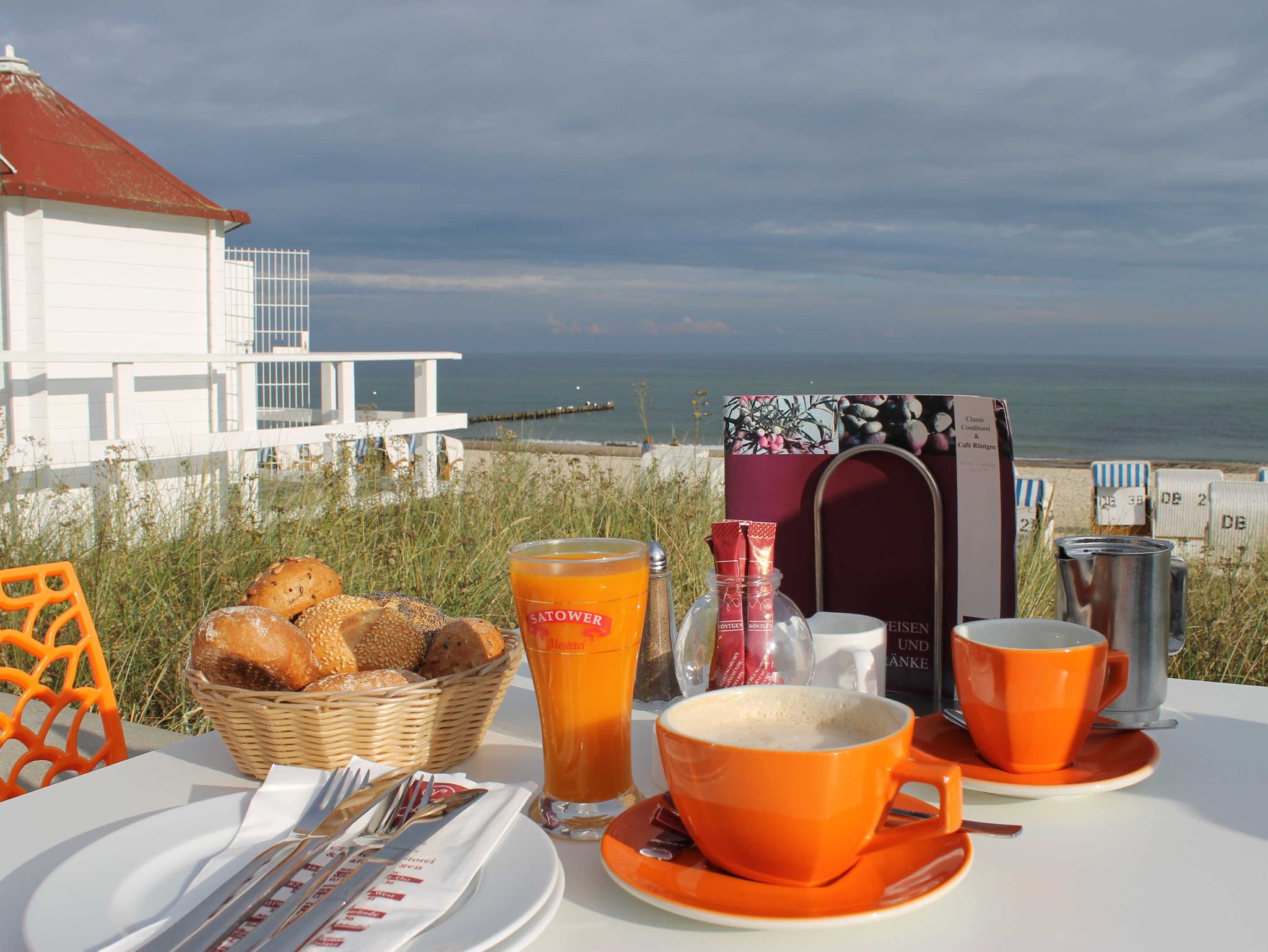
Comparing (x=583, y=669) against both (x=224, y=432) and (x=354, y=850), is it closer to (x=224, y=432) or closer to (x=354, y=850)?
(x=354, y=850)

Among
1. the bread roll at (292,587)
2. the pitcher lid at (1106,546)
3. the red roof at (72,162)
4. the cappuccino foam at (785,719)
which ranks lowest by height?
the cappuccino foam at (785,719)

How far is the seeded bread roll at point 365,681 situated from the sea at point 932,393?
0.88 metres

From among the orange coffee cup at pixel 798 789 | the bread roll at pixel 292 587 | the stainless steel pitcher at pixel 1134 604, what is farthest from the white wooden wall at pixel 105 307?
the orange coffee cup at pixel 798 789

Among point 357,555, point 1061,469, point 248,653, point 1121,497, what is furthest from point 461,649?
point 1061,469

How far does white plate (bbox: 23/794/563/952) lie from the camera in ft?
2.14

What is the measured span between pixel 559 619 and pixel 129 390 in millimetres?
5763

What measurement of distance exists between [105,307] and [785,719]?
341 inches

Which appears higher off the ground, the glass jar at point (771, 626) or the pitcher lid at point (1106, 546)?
the pitcher lid at point (1106, 546)

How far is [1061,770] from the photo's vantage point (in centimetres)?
95

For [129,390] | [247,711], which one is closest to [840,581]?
[247,711]

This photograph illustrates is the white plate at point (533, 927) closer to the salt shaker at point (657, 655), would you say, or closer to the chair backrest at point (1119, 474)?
the salt shaker at point (657, 655)

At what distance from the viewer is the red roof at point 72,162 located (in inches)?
296

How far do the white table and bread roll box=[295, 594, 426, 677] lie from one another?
0.47 feet

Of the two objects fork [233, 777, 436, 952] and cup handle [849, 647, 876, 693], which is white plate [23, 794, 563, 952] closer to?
fork [233, 777, 436, 952]
